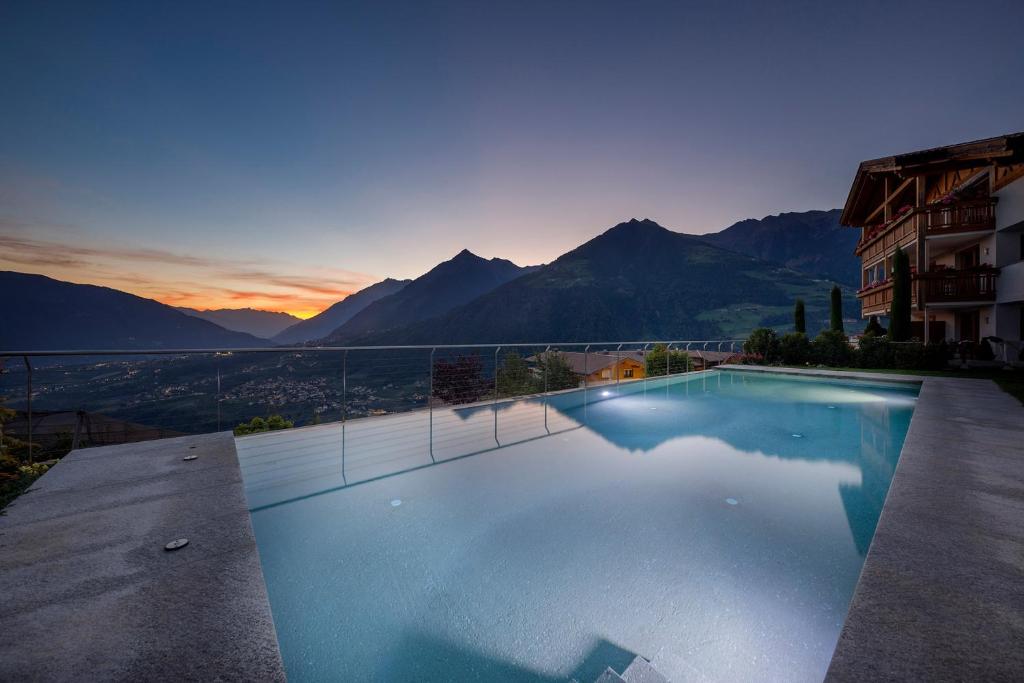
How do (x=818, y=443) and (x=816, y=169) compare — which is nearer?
(x=818, y=443)

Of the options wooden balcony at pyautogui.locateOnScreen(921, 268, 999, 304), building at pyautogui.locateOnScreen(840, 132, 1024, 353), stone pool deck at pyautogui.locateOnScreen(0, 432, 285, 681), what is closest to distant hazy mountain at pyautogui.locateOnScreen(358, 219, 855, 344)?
building at pyautogui.locateOnScreen(840, 132, 1024, 353)

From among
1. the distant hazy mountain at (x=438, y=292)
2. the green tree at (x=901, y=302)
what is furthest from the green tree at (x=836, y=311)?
the distant hazy mountain at (x=438, y=292)

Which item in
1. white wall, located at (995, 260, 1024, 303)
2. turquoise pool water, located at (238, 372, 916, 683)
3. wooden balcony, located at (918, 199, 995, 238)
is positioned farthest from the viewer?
wooden balcony, located at (918, 199, 995, 238)

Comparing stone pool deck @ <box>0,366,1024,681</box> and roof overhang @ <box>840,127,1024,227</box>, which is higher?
Answer: roof overhang @ <box>840,127,1024,227</box>

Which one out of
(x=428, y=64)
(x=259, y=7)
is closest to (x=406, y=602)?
(x=259, y=7)

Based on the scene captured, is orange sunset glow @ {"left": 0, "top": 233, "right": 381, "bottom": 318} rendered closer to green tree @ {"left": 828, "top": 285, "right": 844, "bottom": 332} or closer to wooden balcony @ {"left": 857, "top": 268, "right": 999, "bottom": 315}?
green tree @ {"left": 828, "top": 285, "right": 844, "bottom": 332}

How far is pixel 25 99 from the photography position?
6543 mm

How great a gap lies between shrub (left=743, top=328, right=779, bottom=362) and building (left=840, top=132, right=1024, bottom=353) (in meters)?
4.60

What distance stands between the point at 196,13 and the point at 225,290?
49.2ft

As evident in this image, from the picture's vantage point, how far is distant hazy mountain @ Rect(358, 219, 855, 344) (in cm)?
7088

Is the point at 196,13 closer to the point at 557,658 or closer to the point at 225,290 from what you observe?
the point at 557,658

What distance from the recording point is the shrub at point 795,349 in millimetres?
10414

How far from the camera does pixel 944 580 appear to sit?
43.6 inches

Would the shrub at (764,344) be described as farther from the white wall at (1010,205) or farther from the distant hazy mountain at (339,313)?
the distant hazy mountain at (339,313)
